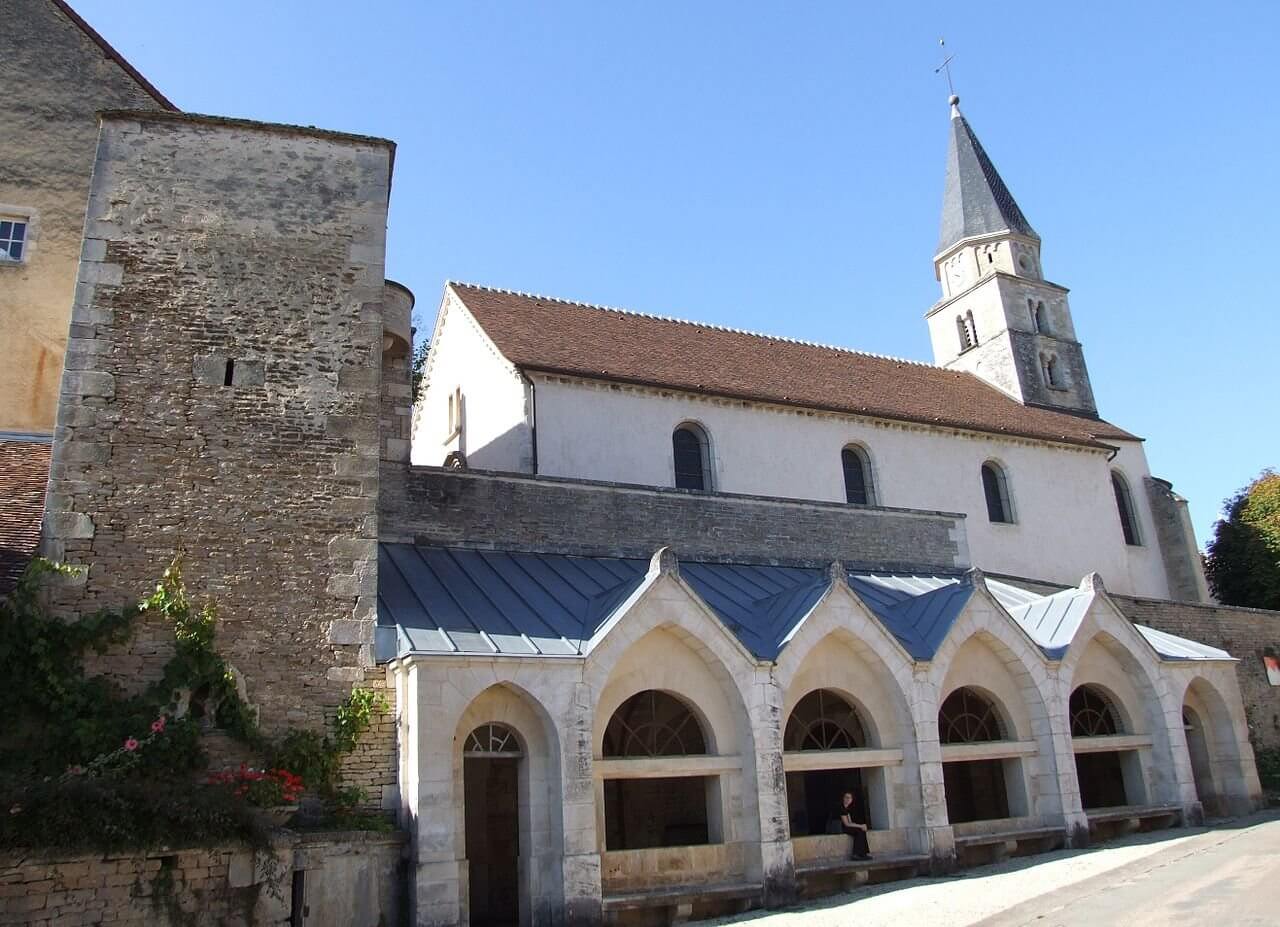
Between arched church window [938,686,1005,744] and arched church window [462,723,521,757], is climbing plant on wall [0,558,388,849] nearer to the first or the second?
arched church window [462,723,521,757]

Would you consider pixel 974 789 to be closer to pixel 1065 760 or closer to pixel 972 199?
pixel 1065 760

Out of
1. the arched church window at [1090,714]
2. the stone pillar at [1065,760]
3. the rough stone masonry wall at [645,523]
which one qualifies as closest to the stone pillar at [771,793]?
the rough stone masonry wall at [645,523]

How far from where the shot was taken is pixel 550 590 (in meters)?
15.6

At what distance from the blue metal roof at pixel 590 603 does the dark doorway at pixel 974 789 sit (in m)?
2.93

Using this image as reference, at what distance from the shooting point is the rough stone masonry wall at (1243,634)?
2405 centimetres

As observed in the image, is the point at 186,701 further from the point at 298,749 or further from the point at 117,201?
the point at 117,201

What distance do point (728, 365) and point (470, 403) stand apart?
6.25 meters

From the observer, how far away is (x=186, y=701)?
11.8 m

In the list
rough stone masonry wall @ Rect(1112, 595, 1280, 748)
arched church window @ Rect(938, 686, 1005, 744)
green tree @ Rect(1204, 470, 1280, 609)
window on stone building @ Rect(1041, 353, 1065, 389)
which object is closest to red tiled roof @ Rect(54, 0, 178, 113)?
arched church window @ Rect(938, 686, 1005, 744)

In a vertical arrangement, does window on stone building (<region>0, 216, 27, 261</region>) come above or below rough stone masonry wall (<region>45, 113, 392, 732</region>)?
above

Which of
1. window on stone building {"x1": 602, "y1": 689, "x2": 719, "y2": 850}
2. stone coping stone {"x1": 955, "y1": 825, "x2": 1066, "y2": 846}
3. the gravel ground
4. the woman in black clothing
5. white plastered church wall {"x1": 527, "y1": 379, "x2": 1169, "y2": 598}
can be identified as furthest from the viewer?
white plastered church wall {"x1": 527, "y1": 379, "x2": 1169, "y2": 598}

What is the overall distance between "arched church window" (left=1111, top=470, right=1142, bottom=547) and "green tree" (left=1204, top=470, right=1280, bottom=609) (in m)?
6.10

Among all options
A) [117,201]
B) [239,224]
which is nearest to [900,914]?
[239,224]

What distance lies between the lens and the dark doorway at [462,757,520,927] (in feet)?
49.2
